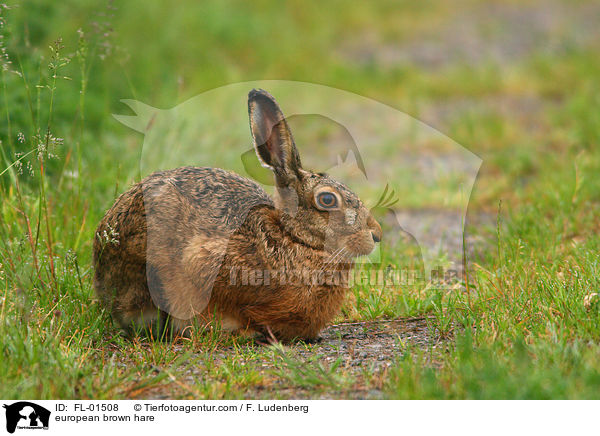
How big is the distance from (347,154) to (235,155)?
145 centimetres

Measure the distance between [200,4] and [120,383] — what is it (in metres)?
11.8

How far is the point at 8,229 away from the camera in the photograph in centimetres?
501

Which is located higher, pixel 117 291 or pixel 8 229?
pixel 8 229

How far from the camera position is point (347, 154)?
28.9ft

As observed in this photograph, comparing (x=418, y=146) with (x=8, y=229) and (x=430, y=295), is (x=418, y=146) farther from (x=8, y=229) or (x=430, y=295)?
(x=8, y=229)

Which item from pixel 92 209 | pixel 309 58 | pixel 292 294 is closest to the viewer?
pixel 292 294

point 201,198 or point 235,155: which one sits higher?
point 235,155
